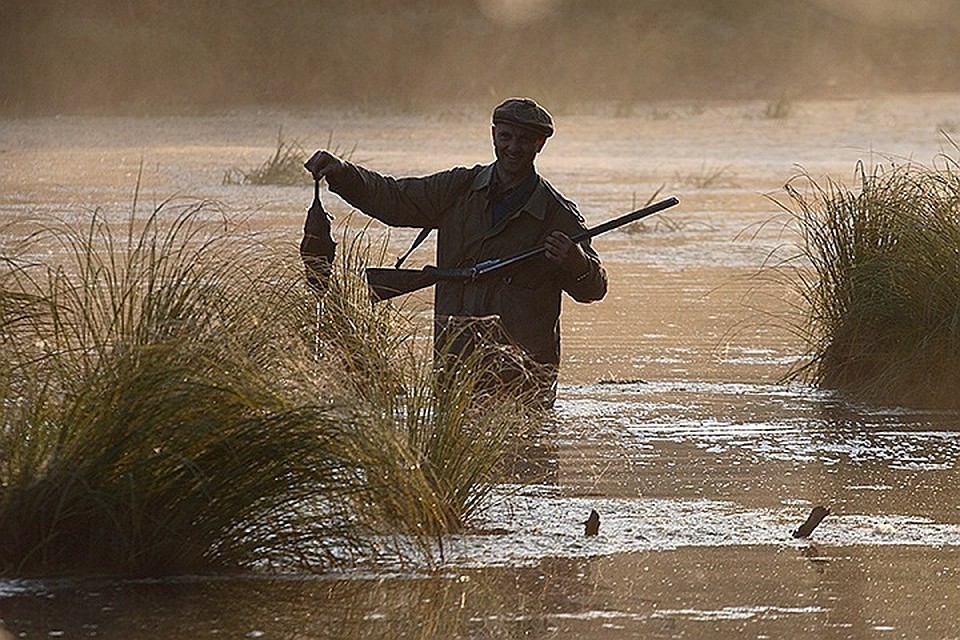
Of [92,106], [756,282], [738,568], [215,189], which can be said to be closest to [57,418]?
[738,568]

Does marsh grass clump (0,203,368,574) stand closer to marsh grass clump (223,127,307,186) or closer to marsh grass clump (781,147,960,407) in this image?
marsh grass clump (781,147,960,407)

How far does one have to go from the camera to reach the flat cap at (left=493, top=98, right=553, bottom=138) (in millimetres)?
7352

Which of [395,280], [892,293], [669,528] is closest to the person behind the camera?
[669,528]

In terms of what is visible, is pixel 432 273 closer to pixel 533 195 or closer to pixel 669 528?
pixel 533 195

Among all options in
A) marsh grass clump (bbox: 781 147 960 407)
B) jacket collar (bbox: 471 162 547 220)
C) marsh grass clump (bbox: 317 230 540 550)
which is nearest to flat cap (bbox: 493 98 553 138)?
jacket collar (bbox: 471 162 547 220)

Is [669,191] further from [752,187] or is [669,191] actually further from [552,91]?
[552,91]

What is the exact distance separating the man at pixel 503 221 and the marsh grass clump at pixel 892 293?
1.55 meters

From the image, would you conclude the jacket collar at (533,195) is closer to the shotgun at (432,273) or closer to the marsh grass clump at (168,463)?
the shotgun at (432,273)

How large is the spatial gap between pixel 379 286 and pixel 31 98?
25.8 m

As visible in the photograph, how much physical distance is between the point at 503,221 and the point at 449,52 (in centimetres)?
3288

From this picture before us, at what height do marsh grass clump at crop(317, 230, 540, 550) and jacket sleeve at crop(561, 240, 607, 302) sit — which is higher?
jacket sleeve at crop(561, 240, 607, 302)

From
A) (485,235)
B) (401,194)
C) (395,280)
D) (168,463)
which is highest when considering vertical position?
(401,194)

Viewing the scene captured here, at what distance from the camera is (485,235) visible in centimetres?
752

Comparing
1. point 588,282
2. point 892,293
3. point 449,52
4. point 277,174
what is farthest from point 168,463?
point 449,52
